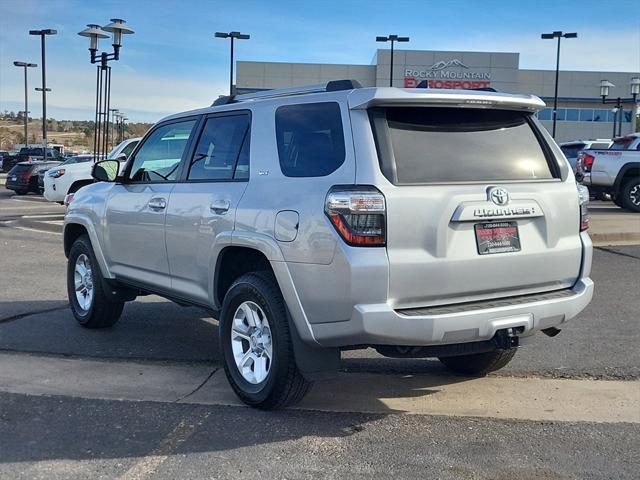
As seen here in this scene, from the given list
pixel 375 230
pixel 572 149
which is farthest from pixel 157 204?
pixel 572 149

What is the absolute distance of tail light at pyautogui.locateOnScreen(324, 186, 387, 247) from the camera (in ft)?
12.5

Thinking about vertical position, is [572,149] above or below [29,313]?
above

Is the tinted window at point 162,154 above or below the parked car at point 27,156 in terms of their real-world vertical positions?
below

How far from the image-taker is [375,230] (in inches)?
150

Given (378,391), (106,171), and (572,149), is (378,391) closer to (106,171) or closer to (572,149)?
(106,171)

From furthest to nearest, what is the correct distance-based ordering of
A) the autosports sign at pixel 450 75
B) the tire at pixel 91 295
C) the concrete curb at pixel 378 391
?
1. the autosports sign at pixel 450 75
2. the tire at pixel 91 295
3. the concrete curb at pixel 378 391

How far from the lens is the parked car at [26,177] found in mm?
27453

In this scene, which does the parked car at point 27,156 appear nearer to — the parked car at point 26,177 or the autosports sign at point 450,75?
the parked car at point 26,177

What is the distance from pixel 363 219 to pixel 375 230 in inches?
3.4

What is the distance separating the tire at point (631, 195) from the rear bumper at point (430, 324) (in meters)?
14.5

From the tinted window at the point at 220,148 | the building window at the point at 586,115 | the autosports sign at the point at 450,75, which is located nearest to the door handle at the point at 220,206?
the tinted window at the point at 220,148

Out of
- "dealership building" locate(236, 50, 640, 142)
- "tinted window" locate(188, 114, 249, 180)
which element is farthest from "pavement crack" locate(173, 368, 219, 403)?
"dealership building" locate(236, 50, 640, 142)

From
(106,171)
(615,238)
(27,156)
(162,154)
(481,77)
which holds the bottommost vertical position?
(615,238)

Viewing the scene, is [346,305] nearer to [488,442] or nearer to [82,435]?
[488,442]
